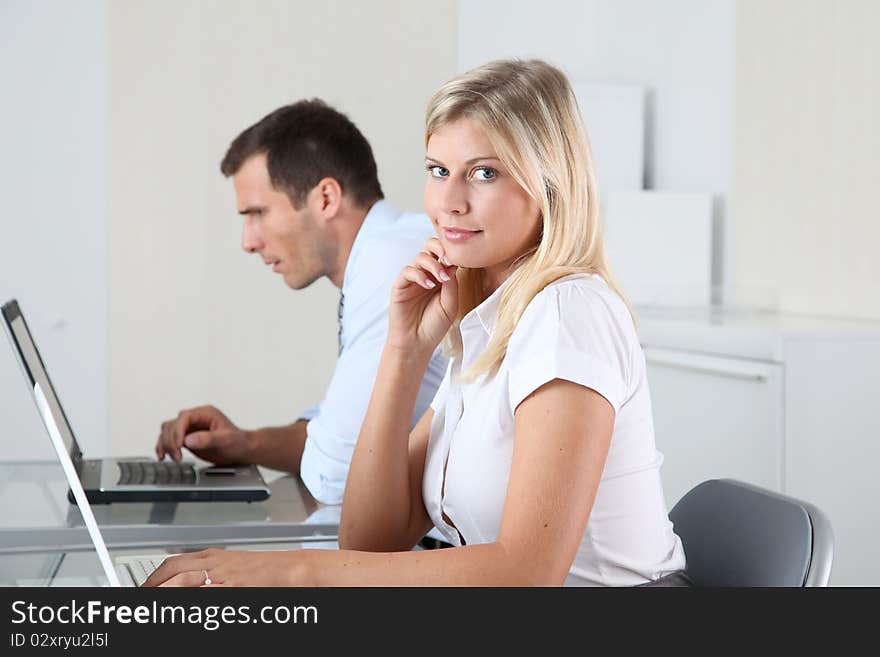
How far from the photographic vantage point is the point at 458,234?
139 centimetres

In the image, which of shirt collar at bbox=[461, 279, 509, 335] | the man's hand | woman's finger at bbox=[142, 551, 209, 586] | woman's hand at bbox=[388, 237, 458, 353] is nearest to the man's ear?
the man's hand

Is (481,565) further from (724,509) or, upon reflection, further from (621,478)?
(724,509)

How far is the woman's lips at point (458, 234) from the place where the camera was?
1391mm

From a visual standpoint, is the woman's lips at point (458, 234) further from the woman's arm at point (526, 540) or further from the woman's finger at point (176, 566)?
the woman's finger at point (176, 566)

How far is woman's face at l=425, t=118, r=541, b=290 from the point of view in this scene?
4.43ft

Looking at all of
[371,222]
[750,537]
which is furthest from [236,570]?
[371,222]

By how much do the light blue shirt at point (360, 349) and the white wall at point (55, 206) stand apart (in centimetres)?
241

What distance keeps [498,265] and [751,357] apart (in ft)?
5.24

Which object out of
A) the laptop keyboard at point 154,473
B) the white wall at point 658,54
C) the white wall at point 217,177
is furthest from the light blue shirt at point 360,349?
the white wall at point 217,177

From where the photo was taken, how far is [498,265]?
1.48 meters

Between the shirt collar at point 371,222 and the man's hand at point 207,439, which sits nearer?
the man's hand at point 207,439

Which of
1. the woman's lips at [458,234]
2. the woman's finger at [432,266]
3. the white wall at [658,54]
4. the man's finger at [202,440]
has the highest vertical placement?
the white wall at [658,54]

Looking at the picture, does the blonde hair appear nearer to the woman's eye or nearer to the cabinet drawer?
the woman's eye
